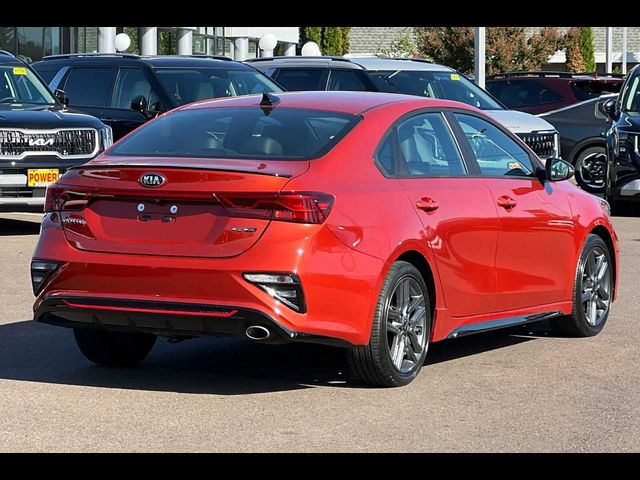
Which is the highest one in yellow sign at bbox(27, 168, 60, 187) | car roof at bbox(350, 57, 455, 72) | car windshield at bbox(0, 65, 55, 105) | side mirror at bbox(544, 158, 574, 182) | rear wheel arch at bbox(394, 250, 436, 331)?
car roof at bbox(350, 57, 455, 72)

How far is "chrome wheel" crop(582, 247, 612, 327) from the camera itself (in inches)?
370

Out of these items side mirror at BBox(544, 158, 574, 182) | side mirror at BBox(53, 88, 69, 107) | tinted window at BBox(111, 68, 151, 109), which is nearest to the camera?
side mirror at BBox(544, 158, 574, 182)

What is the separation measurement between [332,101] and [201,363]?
166cm

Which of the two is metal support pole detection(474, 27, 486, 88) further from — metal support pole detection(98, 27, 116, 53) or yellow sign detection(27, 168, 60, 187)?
yellow sign detection(27, 168, 60, 187)

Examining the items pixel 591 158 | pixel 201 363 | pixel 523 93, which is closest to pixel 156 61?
pixel 591 158

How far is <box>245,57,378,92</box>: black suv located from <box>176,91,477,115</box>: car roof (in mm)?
11698

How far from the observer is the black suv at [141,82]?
18.0 meters

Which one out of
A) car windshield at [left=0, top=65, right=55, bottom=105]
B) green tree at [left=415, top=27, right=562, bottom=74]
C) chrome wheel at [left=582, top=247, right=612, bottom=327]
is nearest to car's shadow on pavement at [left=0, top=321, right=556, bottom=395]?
chrome wheel at [left=582, top=247, right=612, bottom=327]

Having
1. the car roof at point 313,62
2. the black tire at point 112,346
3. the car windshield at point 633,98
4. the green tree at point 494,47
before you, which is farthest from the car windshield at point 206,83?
the green tree at point 494,47

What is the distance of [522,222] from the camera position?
340 inches

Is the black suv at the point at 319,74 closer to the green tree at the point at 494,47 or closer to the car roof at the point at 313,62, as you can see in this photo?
the car roof at the point at 313,62

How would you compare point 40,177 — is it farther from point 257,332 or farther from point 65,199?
point 257,332
